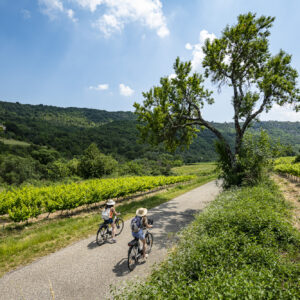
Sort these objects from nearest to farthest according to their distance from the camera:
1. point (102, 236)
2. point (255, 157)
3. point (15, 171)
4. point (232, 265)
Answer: point (232, 265) → point (102, 236) → point (255, 157) → point (15, 171)

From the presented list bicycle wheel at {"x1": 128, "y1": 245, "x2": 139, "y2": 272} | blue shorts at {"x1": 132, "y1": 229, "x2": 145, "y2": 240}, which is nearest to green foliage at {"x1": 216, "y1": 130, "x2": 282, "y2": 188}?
blue shorts at {"x1": 132, "y1": 229, "x2": 145, "y2": 240}

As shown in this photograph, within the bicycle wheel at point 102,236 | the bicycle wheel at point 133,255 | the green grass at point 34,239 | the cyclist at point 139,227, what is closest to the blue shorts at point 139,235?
the cyclist at point 139,227

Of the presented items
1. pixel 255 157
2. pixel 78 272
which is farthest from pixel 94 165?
pixel 78 272

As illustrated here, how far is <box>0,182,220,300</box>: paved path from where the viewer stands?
5.13m

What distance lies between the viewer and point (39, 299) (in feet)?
16.0

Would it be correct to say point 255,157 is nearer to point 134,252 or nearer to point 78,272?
point 134,252

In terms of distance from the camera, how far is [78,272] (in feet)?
19.9

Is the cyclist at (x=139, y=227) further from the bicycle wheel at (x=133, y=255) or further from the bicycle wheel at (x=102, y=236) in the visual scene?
the bicycle wheel at (x=102, y=236)

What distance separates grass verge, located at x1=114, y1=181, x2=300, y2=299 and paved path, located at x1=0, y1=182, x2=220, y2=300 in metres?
1.00

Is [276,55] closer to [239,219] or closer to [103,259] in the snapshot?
[239,219]

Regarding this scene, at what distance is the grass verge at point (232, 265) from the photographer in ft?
10.4

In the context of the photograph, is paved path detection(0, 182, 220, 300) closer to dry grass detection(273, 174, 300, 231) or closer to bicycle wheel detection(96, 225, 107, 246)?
bicycle wheel detection(96, 225, 107, 246)

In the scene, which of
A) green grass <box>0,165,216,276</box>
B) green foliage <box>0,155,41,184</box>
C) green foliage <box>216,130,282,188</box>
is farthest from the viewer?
green foliage <box>0,155,41,184</box>

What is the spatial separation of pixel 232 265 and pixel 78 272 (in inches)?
193
